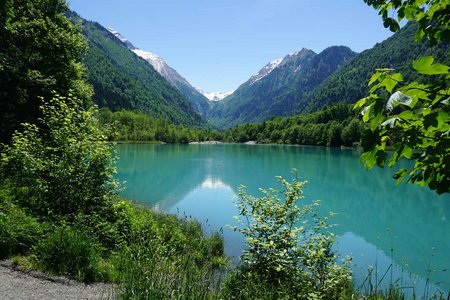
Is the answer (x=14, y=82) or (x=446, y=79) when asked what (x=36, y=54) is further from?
(x=446, y=79)

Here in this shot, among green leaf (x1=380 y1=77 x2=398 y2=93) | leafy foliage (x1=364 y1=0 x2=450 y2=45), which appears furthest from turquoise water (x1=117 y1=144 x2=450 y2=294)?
green leaf (x1=380 y1=77 x2=398 y2=93)

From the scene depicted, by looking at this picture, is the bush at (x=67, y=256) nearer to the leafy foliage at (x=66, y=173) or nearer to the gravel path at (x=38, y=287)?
the gravel path at (x=38, y=287)

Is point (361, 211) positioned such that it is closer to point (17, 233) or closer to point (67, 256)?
point (67, 256)

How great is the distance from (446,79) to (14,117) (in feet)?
75.5

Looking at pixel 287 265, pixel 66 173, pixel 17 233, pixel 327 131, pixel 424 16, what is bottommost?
pixel 287 265

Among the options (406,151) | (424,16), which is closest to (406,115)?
(406,151)

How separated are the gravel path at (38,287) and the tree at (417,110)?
5799 mm

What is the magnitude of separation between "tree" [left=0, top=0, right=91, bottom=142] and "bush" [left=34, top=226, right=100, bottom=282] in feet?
41.6

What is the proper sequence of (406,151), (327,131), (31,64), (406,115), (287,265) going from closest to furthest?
1. (406,115)
2. (406,151)
3. (287,265)
4. (31,64)
5. (327,131)

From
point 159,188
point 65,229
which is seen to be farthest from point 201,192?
point 65,229

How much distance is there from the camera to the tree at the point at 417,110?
2373 millimetres

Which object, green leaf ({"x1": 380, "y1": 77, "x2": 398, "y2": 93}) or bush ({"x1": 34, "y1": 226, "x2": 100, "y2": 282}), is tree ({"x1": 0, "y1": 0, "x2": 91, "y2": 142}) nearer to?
bush ({"x1": 34, "y1": 226, "x2": 100, "y2": 282})

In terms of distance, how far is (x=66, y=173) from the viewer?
38.1 ft

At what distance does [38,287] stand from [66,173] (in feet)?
16.1
